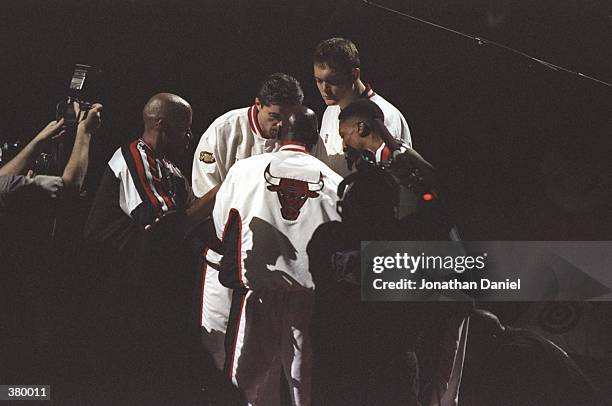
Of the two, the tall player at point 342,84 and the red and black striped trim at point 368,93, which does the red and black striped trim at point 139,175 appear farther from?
the red and black striped trim at point 368,93

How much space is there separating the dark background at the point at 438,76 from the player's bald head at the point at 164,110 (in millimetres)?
34

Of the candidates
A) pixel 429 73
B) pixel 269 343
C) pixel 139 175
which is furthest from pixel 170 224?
pixel 429 73

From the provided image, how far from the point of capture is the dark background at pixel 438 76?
287 cm

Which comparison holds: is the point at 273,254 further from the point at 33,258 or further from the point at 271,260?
the point at 33,258

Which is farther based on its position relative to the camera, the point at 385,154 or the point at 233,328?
the point at 385,154

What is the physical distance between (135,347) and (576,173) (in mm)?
2009

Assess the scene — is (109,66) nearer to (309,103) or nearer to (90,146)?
(90,146)

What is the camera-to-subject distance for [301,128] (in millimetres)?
2613

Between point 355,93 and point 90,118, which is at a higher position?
point 355,93

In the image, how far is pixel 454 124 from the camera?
290 cm

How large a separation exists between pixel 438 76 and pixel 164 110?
1188 mm

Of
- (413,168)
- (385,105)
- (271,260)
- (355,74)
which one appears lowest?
(271,260)

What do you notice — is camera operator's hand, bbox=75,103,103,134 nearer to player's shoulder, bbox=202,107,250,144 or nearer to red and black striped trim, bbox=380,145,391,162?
player's shoulder, bbox=202,107,250,144

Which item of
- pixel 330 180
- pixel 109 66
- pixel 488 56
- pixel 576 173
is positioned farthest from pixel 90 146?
pixel 576 173
